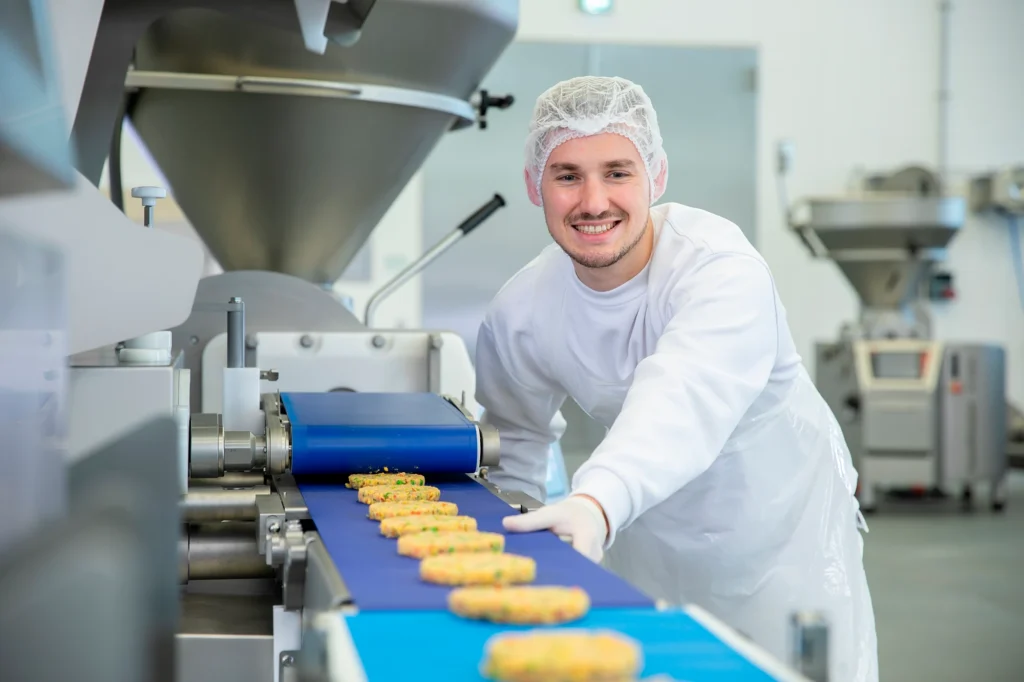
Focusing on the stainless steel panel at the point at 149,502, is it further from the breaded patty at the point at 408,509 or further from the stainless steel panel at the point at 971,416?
the stainless steel panel at the point at 971,416

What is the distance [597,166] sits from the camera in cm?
149

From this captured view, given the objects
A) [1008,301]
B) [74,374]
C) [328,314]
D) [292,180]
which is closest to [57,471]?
[74,374]

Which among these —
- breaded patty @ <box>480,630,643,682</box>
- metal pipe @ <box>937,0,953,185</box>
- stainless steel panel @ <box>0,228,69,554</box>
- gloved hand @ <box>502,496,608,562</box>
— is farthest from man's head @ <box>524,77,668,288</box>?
metal pipe @ <box>937,0,953,185</box>

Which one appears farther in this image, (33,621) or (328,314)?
(328,314)

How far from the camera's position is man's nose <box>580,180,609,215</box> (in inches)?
57.7

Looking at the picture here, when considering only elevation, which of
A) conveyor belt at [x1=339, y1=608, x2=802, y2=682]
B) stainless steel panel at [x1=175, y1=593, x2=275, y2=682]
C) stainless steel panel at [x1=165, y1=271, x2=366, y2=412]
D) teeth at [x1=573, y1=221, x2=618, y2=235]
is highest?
teeth at [x1=573, y1=221, x2=618, y2=235]

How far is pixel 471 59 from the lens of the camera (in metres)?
2.23

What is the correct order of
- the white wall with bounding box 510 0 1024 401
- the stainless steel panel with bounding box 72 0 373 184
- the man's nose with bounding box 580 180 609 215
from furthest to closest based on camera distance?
the white wall with bounding box 510 0 1024 401 → the stainless steel panel with bounding box 72 0 373 184 → the man's nose with bounding box 580 180 609 215

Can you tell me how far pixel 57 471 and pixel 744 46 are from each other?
19.1 ft

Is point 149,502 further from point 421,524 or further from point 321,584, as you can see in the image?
point 421,524

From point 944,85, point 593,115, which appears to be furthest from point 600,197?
point 944,85

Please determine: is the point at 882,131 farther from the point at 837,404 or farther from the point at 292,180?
the point at 292,180

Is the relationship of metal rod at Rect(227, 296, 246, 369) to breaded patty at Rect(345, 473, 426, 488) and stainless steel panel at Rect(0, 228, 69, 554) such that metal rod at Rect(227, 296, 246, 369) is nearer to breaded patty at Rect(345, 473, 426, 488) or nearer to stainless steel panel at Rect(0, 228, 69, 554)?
breaded patty at Rect(345, 473, 426, 488)

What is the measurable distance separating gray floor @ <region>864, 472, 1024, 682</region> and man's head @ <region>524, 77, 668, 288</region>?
164cm
